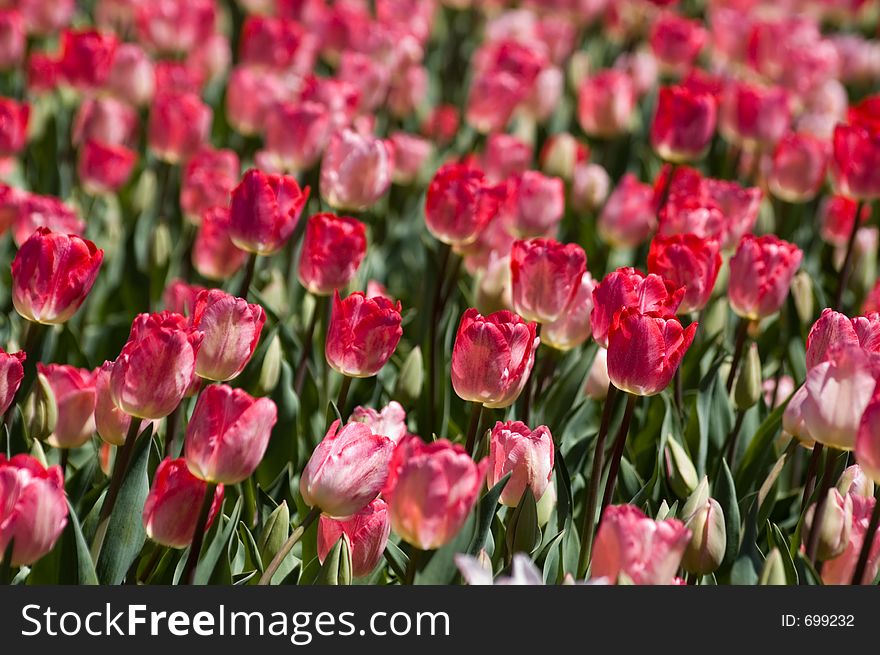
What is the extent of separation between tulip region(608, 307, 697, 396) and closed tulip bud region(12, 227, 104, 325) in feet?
2.46

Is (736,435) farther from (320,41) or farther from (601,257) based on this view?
(320,41)

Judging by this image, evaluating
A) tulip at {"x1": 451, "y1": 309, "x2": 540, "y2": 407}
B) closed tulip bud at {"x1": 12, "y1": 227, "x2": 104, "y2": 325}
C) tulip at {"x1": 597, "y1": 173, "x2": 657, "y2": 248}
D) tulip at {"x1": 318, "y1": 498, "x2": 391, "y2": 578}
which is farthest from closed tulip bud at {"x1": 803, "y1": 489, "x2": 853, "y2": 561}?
tulip at {"x1": 597, "y1": 173, "x2": 657, "y2": 248}

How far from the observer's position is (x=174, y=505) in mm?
1565

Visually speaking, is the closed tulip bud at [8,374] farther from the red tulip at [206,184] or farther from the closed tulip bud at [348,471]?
the red tulip at [206,184]

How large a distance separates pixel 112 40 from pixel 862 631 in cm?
256

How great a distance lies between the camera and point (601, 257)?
10.0 ft

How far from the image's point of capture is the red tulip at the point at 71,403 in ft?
6.04

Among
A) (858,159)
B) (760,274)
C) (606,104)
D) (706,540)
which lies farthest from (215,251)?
(606,104)

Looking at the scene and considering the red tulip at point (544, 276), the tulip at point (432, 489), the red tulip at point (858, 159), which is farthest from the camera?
the red tulip at point (858, 159)

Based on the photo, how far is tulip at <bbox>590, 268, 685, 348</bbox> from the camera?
68.9 inches

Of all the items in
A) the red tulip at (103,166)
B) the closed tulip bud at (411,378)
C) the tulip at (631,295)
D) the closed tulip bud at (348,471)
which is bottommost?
the closed tulip bud at (411,378)

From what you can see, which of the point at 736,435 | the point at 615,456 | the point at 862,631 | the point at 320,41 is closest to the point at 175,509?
the point at 615,456

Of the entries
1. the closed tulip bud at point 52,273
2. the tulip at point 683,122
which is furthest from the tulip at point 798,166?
the closed tulip bud at point 52,273

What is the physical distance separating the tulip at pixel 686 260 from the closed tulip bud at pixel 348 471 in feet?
2.23
